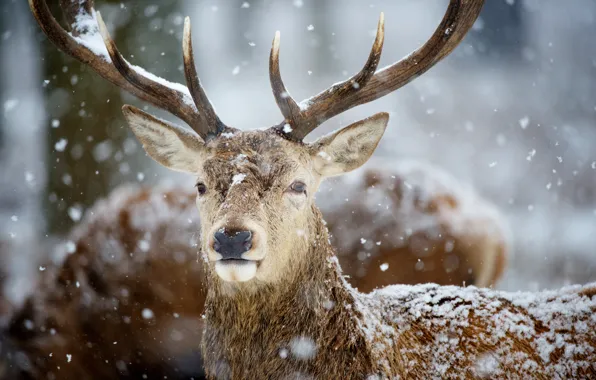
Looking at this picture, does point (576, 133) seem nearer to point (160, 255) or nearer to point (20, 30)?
point (160, 255)

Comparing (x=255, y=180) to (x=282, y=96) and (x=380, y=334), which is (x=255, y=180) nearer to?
(x=282, y=96)

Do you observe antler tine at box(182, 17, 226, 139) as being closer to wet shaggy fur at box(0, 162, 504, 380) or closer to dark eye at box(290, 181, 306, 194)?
dark eye at box(290, 181, 306, 194)

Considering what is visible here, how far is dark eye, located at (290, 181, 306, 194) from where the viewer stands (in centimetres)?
291

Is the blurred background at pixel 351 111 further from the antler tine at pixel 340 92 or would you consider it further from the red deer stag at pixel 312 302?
the antler tine at pixel 340 92

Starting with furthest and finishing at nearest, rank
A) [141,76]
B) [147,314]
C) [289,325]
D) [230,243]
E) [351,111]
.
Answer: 1. [351,111]
2. [147,314]
3. [141,76]
4. [289,325]
5. [230,243]

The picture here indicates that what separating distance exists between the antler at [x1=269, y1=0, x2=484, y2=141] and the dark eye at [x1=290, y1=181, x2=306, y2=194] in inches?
11.0

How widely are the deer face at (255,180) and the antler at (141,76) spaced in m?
0.10

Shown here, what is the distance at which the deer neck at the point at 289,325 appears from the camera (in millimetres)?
2678

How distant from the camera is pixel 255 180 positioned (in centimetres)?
280

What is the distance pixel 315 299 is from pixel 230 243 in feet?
1.90

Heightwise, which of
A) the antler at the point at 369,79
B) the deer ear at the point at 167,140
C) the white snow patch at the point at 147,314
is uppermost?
the antler at the point at 369,79

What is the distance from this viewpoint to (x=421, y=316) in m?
2.92

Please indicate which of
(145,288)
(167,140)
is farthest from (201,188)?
(145,288)

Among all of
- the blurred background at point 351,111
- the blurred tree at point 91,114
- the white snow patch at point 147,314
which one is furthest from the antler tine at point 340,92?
the blurred tree at point 91,114
